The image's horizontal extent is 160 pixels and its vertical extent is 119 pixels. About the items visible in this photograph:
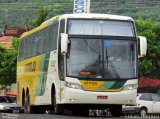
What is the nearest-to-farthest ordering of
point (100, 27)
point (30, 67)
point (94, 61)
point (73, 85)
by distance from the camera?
1. point (73, 85)
2. point (94, 61)
3. point (100, 27)
4. point (30, 67)

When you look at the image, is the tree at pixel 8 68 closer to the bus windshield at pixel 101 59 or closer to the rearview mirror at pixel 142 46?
the bus windshield at pixel 101 59

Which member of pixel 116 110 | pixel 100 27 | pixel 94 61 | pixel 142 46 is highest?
pixel 100 27

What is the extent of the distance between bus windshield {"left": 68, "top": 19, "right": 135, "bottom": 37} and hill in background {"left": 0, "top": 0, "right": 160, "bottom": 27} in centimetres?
7999

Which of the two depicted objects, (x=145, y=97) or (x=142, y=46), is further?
(x=145, y=97)

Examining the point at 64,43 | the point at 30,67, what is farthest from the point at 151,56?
the point at 64,43

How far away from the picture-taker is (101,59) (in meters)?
21.5

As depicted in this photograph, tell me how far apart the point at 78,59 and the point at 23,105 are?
385 inches

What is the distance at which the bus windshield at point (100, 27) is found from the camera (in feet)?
71.6

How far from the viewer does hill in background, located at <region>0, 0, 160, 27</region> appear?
110 meters

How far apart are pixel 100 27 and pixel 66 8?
93.4 metres

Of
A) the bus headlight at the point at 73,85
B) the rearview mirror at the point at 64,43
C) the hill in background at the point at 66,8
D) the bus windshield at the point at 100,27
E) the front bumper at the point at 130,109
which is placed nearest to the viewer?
the rearview mirror at the point at 64,43

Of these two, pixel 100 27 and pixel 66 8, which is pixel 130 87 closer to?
pixel 100 27

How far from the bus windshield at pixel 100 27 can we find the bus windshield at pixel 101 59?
0.31 meters

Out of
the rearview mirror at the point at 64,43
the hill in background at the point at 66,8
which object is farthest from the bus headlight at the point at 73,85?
the hill in background at the point at 66,8
